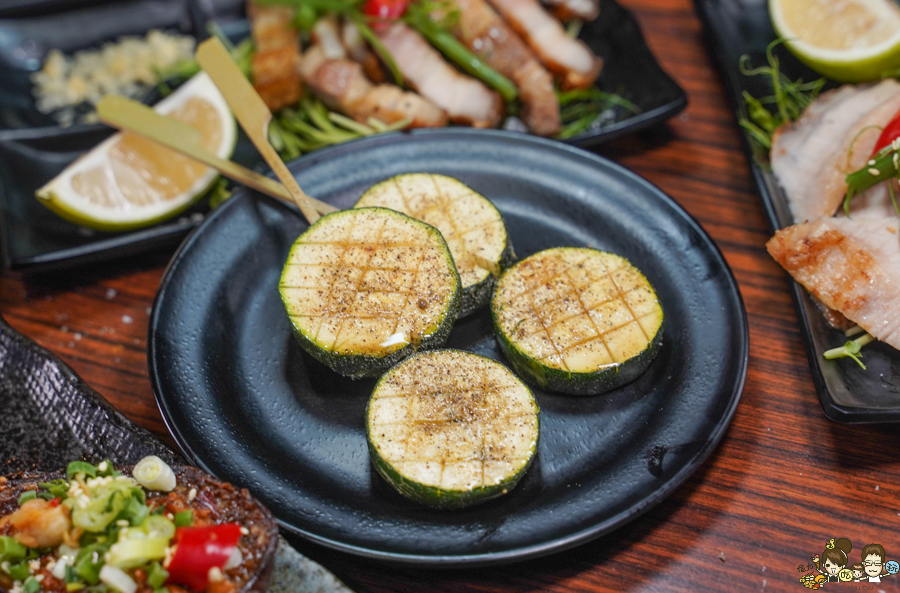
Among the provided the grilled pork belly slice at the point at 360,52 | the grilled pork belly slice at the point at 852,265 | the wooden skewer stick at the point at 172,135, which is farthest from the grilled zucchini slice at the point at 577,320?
the grilled pork belly slice at the point at 360,52

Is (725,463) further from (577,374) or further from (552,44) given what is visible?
(552,44)

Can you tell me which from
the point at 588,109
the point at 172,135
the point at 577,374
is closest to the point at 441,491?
the point at 577,374

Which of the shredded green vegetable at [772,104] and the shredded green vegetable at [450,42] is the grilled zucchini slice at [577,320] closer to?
the shredded green vegetable at [772,104]

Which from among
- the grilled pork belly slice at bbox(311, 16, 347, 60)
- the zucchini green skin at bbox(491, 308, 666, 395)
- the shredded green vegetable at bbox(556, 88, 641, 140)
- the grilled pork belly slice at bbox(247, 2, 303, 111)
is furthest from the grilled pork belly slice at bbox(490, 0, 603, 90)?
the zucchini green skin at bbox(491, 308, 666, 395)

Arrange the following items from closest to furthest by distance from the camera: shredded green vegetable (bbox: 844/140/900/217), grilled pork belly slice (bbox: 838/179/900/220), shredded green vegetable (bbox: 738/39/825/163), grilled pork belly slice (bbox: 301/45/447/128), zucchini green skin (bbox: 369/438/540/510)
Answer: zucchini green skin (bbox: 369/438/540/510) → shredded green vegetable (bbox: 844/140/900/217) → grilled pork belly slice (bbox: 838/179/900/220) → shredded green vegetable (bbox: 738/39/825/163) → grilled pork belly slice (bbox: 301/45/447/128)

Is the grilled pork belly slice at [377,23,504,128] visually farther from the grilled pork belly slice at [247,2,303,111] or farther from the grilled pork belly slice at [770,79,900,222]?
the grilled pork belly slice at [770,79,900,222]

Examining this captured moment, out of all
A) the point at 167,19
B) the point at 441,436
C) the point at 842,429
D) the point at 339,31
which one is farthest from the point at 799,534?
the point at 167,19

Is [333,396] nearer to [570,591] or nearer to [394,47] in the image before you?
[570,591]
